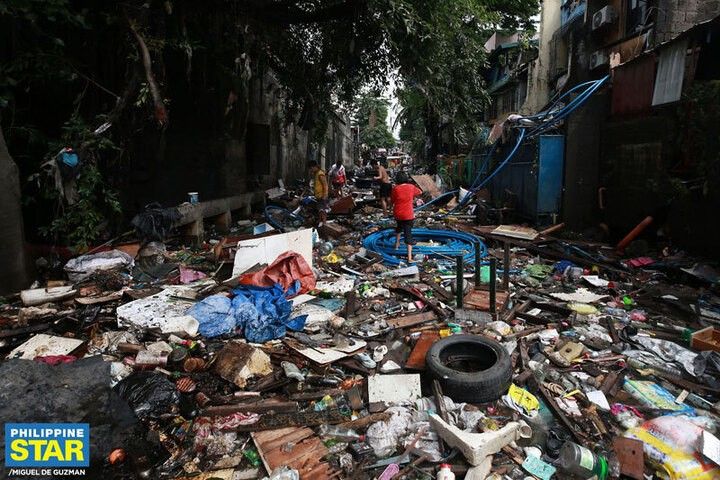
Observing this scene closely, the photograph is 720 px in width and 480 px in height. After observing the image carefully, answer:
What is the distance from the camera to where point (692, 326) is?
4.87 meters

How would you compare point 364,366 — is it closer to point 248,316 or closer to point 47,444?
point 248,316

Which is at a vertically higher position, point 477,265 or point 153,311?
point 477,265

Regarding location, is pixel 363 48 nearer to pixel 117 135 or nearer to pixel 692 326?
pixel 117 135

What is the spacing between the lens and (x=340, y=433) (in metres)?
3.10

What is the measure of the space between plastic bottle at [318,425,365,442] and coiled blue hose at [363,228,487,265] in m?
4.42

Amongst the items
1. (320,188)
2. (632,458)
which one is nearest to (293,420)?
(632,458)

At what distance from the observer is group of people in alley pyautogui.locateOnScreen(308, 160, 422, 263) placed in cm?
757

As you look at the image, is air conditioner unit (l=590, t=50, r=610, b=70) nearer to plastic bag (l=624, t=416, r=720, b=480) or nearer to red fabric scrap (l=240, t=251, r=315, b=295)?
red fabric scrap (l=240, t=251, r=315, b=295)

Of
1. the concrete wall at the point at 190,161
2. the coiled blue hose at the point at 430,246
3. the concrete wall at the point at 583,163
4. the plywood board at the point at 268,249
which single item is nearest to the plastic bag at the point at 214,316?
the plywood board at the point at 268,249

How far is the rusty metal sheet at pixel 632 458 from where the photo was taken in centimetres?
270

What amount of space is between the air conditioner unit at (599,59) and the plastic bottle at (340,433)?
14436 mm

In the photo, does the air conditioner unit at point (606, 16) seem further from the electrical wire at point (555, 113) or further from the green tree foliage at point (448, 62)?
the green tree foliage at point (448, 62)

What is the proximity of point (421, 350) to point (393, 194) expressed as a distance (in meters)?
4.06

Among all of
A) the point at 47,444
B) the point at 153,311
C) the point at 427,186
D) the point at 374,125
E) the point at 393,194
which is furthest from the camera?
the point at 374,125
